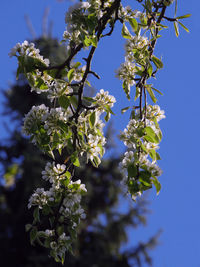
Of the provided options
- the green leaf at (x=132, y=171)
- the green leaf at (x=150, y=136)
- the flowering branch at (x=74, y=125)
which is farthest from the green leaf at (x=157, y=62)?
the green leaf at (x=132, y=171)

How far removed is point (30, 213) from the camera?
21.1ft

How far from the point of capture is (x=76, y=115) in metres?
0.97

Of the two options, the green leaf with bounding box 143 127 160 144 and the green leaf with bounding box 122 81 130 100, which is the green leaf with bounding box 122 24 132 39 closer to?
the green leaf with bounding box 122 81 130 100

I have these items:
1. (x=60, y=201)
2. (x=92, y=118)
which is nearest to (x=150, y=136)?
(x=92, y=118)

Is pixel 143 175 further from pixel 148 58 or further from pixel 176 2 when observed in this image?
pixel 176 2

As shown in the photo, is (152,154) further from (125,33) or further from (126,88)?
(125,33)

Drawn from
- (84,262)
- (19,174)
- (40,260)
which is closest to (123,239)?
(84,262)

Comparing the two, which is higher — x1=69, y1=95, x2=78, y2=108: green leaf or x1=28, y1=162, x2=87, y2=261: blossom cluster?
x1=69, y1=95, x2=78, y2=108: green leaf

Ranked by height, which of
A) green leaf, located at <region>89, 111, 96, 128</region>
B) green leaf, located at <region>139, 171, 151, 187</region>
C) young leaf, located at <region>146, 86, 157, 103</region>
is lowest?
green leaf, located at <region>139, 171, 151, 187</region>

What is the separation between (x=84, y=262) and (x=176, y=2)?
544cm

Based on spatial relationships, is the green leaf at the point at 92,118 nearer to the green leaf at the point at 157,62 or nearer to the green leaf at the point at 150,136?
the green leaf at the point at 150,136

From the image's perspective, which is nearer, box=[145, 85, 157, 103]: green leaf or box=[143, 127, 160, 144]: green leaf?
box=[143, 127, 160, 144]: green leaf

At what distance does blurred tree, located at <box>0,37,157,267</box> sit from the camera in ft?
20.4

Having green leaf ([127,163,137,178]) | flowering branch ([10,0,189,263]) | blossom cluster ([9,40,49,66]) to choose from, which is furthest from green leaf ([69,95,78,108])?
green leaf ([127,163,137,178])
